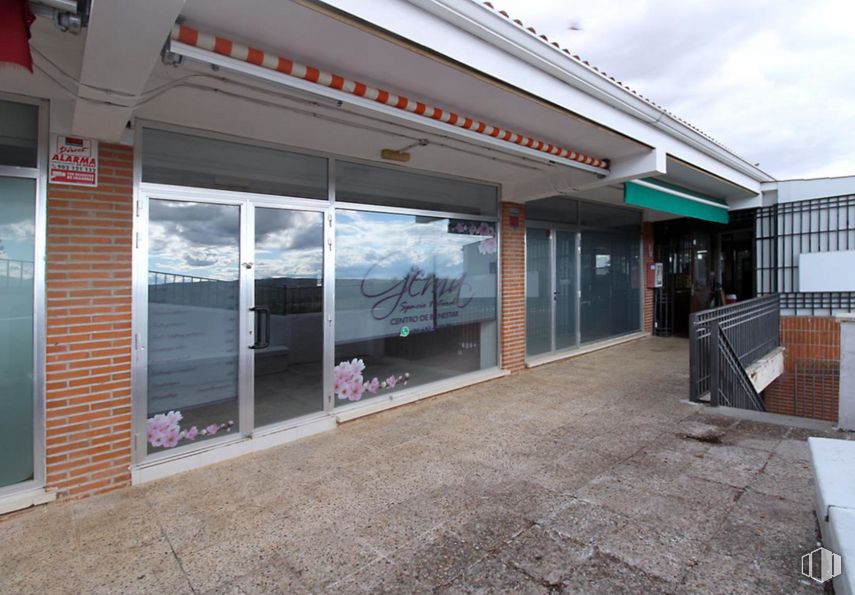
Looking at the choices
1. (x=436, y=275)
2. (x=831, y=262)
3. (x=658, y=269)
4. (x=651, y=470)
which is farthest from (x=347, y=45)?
(x=658, y=269)

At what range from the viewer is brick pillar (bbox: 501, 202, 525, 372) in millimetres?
6488

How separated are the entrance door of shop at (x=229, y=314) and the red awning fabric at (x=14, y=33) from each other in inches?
66.6

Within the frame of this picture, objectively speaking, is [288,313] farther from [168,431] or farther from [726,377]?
[726,377]

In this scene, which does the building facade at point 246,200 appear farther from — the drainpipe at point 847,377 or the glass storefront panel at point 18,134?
the drainpipe at point 847,377

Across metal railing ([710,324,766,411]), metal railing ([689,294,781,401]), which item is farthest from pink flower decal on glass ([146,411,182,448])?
metal railing ([710,324,766,411])

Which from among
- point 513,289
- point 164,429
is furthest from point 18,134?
point 513,289

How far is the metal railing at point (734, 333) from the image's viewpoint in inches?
193

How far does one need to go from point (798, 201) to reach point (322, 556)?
31.5 feet

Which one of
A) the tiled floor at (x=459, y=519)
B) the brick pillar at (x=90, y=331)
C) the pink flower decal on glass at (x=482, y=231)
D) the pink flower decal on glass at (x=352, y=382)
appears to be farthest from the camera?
the pink flower decal on glass at (x=482, y=231)

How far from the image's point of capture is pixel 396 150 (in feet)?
15.2

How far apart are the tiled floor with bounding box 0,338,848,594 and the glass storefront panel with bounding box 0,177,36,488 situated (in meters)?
0.43

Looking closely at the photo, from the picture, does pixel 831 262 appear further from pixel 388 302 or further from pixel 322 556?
pixel 322 556

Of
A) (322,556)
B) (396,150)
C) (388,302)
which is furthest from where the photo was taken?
(388,302)

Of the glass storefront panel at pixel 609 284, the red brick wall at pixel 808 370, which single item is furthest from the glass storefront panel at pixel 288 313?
the red brick wall at pixel 808 370
